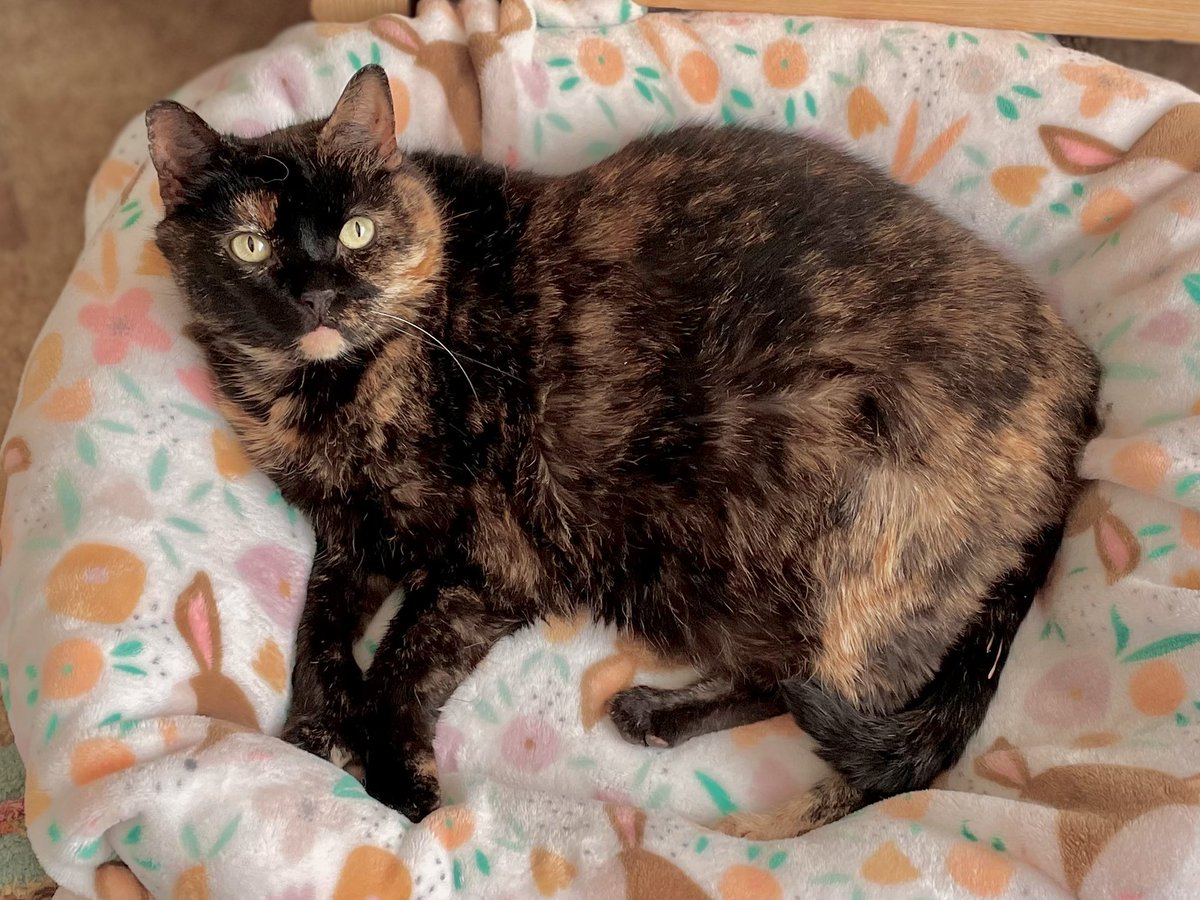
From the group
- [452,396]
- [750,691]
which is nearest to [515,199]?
[452,396]

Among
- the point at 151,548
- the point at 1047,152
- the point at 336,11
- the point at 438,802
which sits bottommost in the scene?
the point at 438,802

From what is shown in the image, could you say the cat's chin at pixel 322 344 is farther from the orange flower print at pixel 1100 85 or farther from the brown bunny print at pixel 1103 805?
the orange flower print at pixel 1100 85

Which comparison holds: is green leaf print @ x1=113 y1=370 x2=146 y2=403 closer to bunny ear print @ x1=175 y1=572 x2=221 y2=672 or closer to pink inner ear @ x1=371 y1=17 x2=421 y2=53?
bunny ear print @ x1=175 y1=572 x2=221 y2=672

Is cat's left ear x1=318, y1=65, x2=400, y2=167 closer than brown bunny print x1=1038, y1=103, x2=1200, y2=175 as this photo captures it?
Yes

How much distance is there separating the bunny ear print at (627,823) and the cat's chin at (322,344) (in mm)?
626

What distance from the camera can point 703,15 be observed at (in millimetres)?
1617

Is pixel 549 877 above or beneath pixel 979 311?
beneath

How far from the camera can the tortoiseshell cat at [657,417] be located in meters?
1.08

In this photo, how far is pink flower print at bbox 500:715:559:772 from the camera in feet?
4.01

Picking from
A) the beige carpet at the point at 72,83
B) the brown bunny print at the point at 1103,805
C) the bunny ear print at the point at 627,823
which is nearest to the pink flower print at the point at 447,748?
the bunny ear print at the point at 627,823

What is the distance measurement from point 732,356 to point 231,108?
0.88 meters

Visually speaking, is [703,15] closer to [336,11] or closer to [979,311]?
[336,11]

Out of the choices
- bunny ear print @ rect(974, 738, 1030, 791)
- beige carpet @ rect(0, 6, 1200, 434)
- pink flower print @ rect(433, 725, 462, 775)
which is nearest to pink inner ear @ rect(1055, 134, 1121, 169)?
beige carpet @ rect(0, 6, 1200, 434)

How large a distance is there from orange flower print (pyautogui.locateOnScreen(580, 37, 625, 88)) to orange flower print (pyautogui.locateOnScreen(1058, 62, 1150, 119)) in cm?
69
